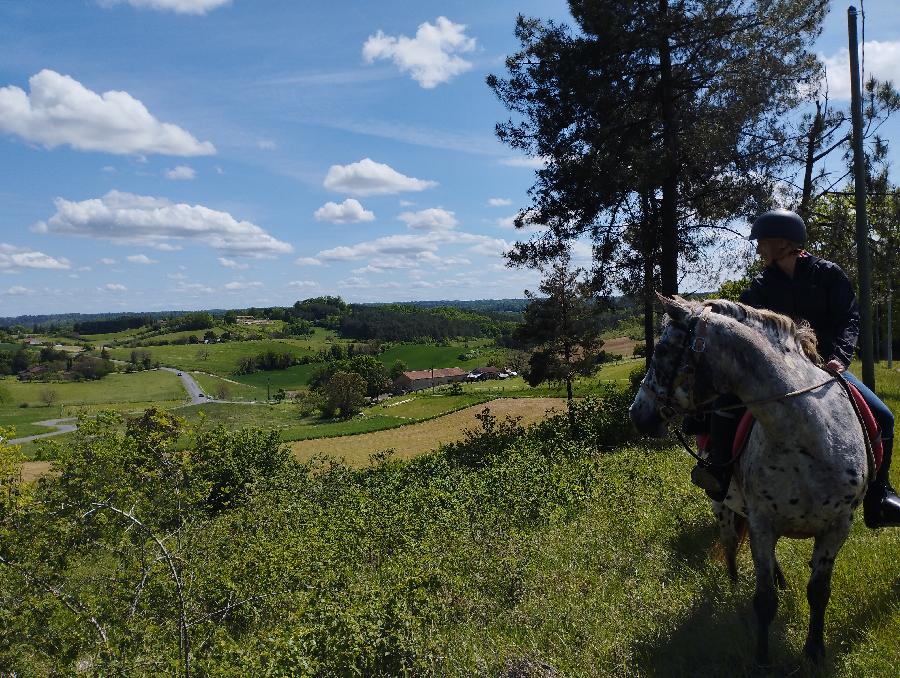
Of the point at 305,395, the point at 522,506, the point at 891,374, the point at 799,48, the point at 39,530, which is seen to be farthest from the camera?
the point at 305,395

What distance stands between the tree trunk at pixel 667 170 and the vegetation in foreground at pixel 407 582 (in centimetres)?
525

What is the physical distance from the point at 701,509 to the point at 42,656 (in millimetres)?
7188

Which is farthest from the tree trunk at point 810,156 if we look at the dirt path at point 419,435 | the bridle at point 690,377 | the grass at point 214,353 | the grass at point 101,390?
the grass at point 214,353

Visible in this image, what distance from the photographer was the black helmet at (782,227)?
3.54 meters

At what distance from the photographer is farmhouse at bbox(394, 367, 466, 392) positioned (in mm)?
97688

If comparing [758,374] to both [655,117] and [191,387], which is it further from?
[191,387]

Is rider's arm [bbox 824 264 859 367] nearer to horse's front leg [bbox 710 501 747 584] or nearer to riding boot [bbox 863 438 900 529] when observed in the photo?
riding boot [bbox 863 438 900 529]

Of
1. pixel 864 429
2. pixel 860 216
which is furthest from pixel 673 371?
pixel 860 216

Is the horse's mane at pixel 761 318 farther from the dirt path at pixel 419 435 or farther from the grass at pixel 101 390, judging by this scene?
the grass at pixel 101 390

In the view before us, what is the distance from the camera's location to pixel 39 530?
5.93 metres

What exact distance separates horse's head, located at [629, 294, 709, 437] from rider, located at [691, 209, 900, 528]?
80 cm

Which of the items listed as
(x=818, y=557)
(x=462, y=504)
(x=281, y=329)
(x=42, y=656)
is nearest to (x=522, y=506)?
(x=462, y=504)

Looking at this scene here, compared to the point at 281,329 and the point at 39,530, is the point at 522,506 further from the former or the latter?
the point at 281,329

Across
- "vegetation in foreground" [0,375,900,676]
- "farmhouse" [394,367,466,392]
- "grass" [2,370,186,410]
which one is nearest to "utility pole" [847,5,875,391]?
"vegetation in foreground" [0,375,900,676]
